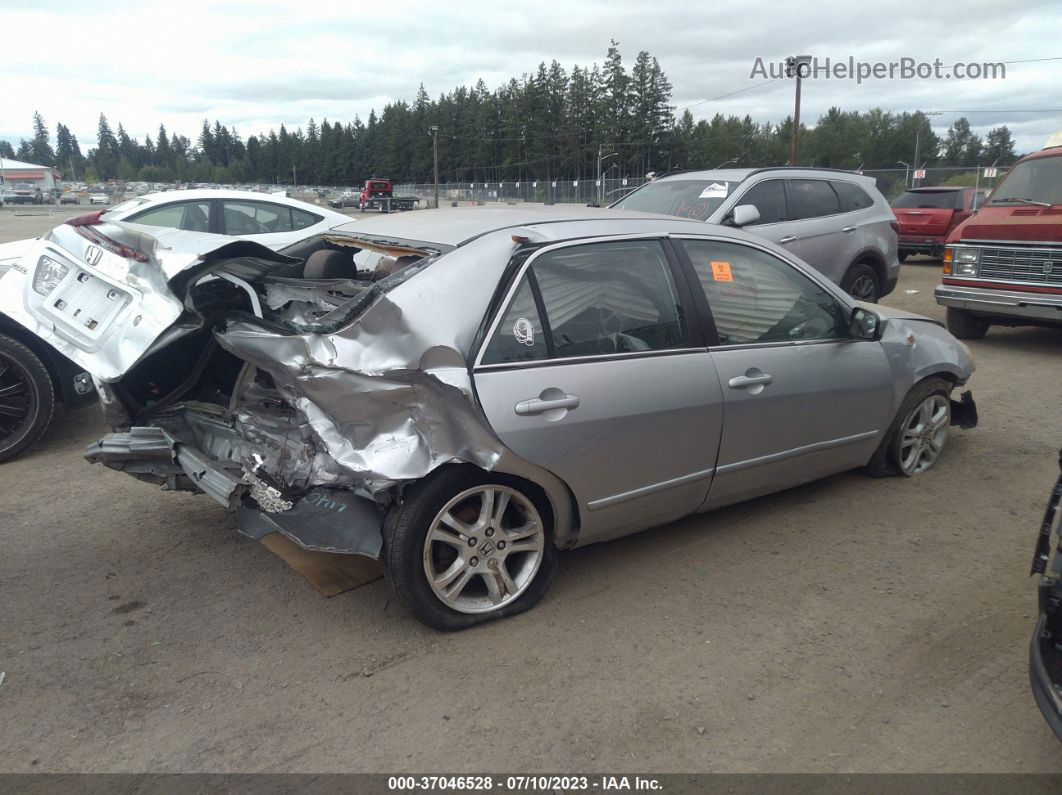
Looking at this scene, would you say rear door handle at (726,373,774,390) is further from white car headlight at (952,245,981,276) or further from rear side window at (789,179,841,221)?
white car headlight at (952,245,981,276)

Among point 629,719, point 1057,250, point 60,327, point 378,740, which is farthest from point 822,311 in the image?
point 1057,250

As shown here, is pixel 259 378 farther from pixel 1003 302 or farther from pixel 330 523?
pixel 1003 302

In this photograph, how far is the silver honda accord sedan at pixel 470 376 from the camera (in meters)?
3.10

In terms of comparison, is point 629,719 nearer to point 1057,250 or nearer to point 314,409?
point 314,409

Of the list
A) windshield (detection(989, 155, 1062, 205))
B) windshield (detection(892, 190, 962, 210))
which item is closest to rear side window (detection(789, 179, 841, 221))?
windshield (detection(989, 155, 1062, 205))

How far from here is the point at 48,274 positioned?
4.38 metres

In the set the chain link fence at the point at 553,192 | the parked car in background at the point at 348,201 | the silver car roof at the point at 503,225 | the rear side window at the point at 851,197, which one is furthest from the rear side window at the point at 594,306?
the parked car in background at the point at 348,201

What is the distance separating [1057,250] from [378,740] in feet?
27.4

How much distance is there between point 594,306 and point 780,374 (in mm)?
1128

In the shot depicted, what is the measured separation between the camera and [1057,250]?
806 centimetres

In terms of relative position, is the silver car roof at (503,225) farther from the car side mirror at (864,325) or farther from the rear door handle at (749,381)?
the car side mirror at (864,325)

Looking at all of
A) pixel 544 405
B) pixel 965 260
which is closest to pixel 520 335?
pixel 544 405

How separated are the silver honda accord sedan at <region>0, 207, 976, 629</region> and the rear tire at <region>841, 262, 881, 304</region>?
15.5ft

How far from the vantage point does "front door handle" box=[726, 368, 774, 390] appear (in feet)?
12.6
